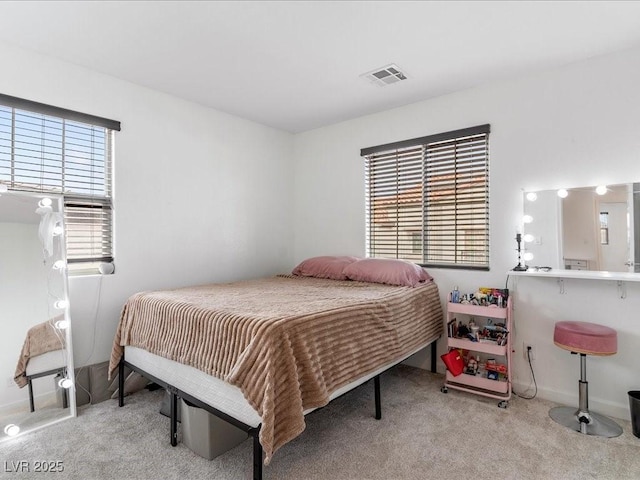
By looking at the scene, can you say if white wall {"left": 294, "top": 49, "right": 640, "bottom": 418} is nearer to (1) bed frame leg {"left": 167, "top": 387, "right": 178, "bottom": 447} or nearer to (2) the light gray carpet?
(2) the light gray carpet

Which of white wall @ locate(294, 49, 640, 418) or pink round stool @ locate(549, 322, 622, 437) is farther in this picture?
white wall @ locate(294, 49, 640, 418)

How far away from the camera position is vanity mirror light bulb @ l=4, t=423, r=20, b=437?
7.01 feet

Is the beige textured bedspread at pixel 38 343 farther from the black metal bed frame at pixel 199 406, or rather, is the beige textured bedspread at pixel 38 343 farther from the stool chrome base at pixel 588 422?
→ the stool chrome base at pixel 588 422

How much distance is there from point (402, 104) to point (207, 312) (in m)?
2.62

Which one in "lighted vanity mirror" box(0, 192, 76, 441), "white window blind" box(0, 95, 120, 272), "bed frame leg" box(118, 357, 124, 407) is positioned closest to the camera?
"lighted vanity mirror" box(0, 192, 76, 441)

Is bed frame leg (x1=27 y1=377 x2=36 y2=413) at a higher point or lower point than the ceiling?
lower

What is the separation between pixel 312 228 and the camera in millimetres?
4172

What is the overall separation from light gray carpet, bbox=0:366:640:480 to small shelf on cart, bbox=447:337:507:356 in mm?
369

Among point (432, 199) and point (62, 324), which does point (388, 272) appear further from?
point (62, 324)

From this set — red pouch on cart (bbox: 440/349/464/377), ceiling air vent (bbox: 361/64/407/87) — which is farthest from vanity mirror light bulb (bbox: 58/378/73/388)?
ceiling air vent (bbox: 361/64/407/87)

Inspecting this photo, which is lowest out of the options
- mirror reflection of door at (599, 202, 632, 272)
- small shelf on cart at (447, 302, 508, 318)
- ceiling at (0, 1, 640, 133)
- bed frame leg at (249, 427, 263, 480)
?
bed frame leg at (249, 427, 263, 480)

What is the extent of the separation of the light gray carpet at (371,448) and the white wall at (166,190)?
2.31 ft

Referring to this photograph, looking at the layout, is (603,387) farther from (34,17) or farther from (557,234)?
(34,17)

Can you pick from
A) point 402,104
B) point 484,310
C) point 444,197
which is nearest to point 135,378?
point 484,310
